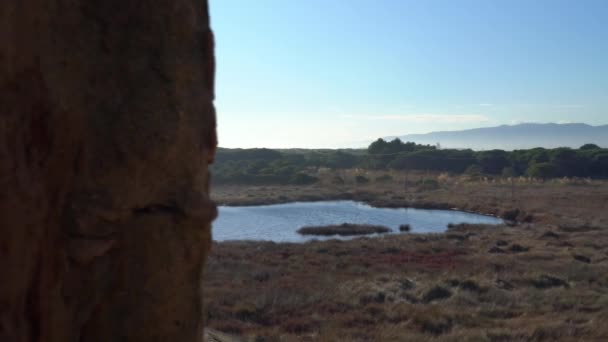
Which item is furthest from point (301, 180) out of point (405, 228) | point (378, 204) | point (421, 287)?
point (421, 287)

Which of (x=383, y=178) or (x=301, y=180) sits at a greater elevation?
(x=383, y=178)

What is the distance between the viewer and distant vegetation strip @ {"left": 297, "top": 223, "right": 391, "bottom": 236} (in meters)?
32.2

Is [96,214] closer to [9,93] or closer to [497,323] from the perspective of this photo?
[9,93]

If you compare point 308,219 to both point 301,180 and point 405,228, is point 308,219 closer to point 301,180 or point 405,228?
point 405,228

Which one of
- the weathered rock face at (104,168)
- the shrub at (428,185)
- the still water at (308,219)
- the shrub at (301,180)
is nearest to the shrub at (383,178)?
the shrub at (428,185)

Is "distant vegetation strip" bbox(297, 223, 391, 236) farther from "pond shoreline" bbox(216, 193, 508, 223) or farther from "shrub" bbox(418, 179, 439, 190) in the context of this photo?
"shrub" bbox(418, 179, 439, 190)

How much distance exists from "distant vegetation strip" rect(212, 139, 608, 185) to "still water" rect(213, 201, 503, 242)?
21231mm

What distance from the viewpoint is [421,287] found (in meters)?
16.0

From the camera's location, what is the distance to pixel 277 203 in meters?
47.7

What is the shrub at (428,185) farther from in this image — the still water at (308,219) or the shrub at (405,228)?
the shrub at (405,228)

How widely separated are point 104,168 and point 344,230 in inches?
1145

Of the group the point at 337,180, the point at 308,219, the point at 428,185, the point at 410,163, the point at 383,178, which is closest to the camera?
the point at 308,219

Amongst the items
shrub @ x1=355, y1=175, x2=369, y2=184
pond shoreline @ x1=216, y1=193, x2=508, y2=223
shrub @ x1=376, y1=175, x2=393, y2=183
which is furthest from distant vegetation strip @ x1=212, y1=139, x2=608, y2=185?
pond shoreline @ x1=216, y1=193, x2=508, y2=223

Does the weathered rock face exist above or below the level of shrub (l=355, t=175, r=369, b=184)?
above
